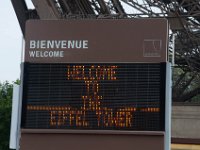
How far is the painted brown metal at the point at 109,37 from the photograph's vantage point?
9633 mm

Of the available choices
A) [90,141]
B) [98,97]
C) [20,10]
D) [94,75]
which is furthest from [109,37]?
[20,10]

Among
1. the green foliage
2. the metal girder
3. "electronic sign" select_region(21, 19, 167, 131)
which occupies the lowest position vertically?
the green foliage

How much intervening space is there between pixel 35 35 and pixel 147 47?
1.77 meters

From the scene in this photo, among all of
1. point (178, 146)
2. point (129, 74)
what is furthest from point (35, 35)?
point (178, 146)

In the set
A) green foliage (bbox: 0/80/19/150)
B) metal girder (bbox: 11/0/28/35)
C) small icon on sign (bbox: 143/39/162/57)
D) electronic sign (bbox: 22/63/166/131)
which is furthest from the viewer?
metal girder (bbox: 11/0/28/35)

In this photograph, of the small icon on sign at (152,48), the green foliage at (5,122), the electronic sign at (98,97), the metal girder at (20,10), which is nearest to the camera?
the electronic sign at (98,97)

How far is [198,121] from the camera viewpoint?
86.0ft

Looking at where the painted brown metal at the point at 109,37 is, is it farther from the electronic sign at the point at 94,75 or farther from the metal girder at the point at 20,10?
the metal girder at the point at 20,10

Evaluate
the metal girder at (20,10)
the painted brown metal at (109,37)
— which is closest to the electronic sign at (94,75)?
the painted brown metal at (109,37)

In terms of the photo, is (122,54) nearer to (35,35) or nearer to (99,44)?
(99,44)

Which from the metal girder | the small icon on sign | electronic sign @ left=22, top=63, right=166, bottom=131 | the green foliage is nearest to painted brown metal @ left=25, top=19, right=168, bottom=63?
the small icon on sign

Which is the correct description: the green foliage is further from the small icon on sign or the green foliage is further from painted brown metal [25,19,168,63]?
the small icon on sign

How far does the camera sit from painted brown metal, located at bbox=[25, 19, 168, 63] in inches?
379

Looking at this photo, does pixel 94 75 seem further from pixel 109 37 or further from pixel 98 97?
pixel 109 37
